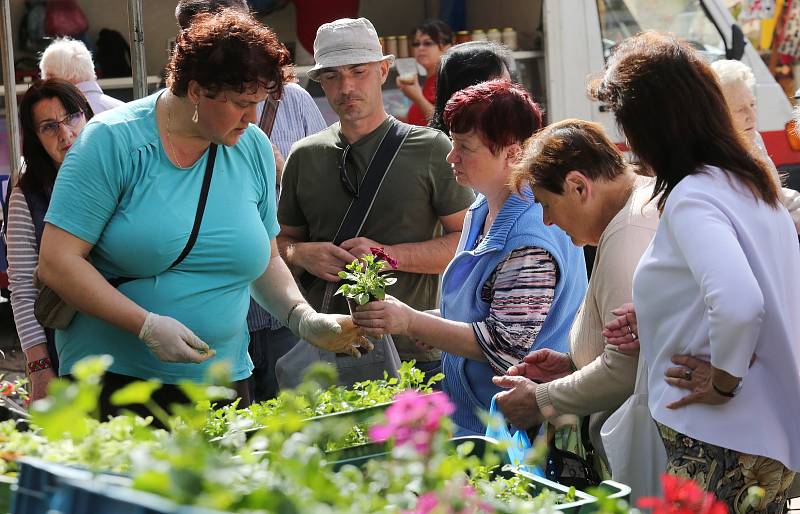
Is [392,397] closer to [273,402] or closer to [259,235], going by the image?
[273,402]

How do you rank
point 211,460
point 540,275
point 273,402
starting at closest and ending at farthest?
point 211,460
point 273,402
point 540,275

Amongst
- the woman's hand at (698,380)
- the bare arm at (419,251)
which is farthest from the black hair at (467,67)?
the woman's hand at (698,380)

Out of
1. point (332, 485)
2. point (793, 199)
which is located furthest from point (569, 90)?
point (332, 485)

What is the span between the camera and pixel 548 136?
8.54 ft

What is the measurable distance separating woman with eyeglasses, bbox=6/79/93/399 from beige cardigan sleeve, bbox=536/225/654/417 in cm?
181

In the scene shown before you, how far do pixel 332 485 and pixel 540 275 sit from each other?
1.71 meters

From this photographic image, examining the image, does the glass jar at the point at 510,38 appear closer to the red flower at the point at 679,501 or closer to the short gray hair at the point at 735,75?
the short gray hair at the point at 735,75

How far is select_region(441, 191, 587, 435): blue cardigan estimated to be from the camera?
2.84 m

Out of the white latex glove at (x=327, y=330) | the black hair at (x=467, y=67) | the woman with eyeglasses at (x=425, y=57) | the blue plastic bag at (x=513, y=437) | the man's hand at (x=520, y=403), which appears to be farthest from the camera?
the woman with eyeglasses at (x=425, y=57)

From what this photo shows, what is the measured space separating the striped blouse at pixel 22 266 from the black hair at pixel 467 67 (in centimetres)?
144

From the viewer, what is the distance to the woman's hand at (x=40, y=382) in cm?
354

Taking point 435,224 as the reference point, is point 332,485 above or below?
above

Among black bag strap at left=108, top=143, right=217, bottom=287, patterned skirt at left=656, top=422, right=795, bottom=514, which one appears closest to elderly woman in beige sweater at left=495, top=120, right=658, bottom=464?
patterned skirt at left=656, top=422, right=795, bottom=514

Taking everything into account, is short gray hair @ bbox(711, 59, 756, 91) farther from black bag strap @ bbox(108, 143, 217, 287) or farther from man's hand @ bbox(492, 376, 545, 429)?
black bag strap @ bbox(108, 143, 217, 287)
